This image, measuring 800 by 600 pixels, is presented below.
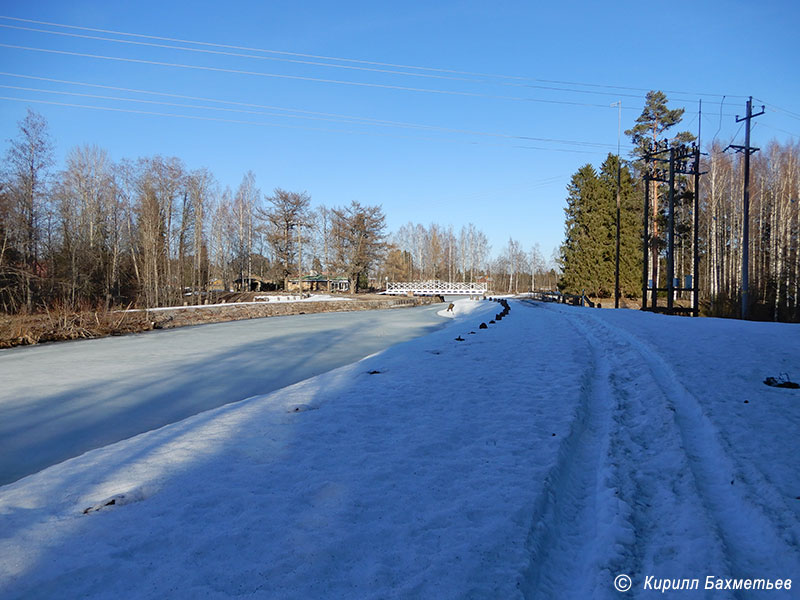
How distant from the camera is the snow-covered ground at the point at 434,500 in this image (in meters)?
2.56

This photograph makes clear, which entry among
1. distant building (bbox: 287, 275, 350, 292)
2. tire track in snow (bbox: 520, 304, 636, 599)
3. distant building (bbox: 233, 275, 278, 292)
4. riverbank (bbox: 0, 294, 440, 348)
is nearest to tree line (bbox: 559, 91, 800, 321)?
tire track in snow (bbox: 520, 304, 636, 599)

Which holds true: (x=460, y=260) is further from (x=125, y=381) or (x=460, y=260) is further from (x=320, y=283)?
(x=125, y=381)

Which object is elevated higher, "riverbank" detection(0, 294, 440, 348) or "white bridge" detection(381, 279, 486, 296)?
"white bridge" detection(381, 279, 486, 296)

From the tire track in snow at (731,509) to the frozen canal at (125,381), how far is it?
647cm

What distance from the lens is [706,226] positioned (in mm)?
34594

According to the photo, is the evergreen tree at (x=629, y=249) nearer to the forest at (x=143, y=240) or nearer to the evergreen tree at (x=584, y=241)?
the evergreen tree at (x=584, y=241)

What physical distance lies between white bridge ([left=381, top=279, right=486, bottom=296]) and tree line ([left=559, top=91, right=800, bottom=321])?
721 inches

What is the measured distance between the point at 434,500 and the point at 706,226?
4010cm

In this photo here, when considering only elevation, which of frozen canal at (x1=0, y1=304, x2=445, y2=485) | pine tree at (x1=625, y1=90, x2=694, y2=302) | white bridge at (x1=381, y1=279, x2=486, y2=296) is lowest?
frozen canal at (x1=0, y1=304, x2=445, y2=485)

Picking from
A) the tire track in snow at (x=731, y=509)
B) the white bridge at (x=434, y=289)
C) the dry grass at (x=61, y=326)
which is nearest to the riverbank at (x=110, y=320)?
the dry grass at (x=61, y=326)

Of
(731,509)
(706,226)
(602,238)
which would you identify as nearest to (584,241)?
(602,238)

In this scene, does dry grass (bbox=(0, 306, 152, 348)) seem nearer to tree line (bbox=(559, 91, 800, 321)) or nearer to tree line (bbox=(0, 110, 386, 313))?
tree line (bbox=(0, 110, 386, 313))

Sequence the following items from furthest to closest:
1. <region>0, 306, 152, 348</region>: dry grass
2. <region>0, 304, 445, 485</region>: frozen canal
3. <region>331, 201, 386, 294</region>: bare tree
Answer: <region>331, 201, 386, 294</region>: bare tree, <region>0, 306, 152, 348</region>: dry grass, <region>0, 304, 445, 485</region>: frozen canal

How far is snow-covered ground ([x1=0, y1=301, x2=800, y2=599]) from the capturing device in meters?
2.56
